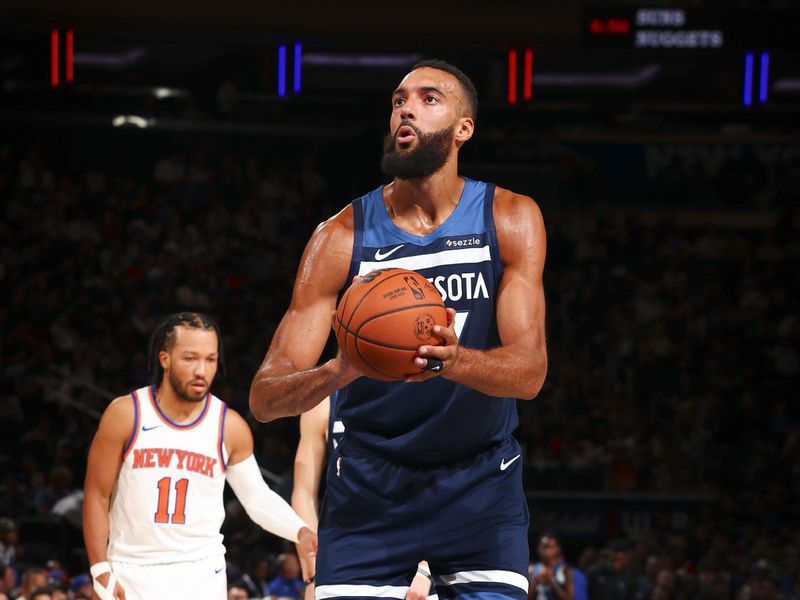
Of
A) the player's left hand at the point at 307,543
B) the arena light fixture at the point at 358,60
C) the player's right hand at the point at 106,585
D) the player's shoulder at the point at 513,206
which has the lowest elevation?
the player's right hand at the point at 106,585

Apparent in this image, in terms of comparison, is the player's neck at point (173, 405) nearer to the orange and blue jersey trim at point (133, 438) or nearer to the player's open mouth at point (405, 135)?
the orange and blue jersey trim at point (133, 438)

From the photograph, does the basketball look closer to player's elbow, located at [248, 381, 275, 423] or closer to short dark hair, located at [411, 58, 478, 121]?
player's elbow, located at [248, 381, 275, 423]

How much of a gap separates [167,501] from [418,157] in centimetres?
250

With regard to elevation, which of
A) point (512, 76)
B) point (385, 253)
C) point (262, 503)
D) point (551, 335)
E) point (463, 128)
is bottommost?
point (262, 503)

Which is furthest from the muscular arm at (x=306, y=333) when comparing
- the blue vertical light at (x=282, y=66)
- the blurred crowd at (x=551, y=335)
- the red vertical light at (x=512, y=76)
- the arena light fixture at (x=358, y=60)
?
the arena light fixture at (x=358, y=60)

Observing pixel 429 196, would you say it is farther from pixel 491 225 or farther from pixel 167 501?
pixel 167 501

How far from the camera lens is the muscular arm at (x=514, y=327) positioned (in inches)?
123

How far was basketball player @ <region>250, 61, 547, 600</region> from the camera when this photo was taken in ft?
11.8

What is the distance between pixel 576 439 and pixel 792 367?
3.31m

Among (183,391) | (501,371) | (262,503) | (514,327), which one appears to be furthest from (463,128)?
(262,503)

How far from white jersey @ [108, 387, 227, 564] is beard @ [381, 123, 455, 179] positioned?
2.36 metres

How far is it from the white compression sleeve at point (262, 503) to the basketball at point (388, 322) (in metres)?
2.52

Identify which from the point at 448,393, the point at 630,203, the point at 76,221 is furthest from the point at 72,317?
the point at 448,393

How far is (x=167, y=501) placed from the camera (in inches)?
218
